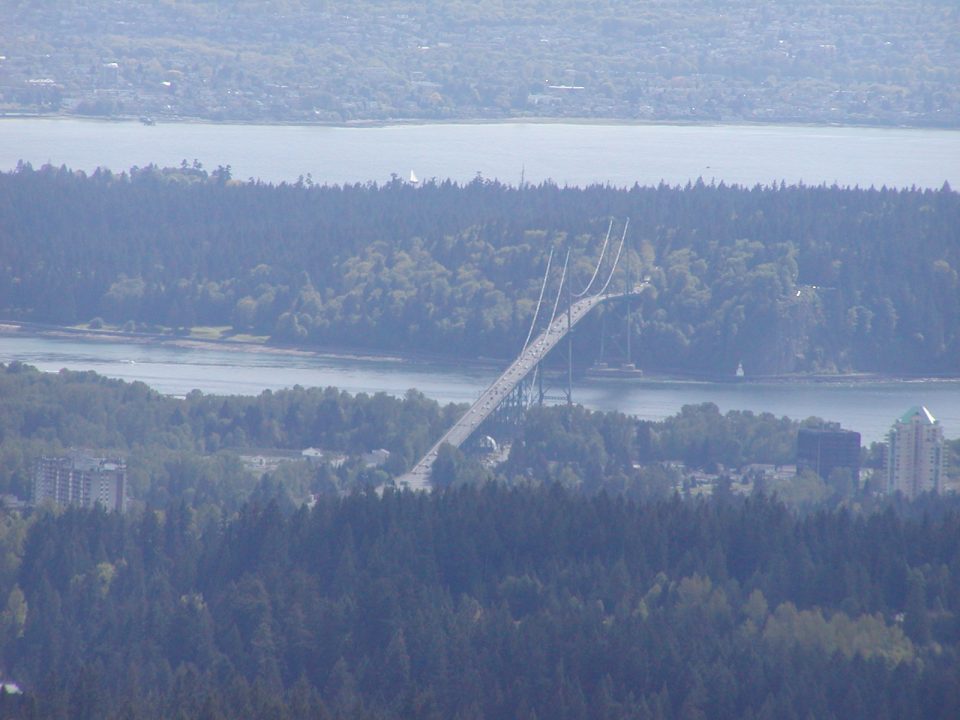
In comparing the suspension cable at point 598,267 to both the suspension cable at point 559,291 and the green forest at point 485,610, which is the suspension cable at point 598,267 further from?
the green forest at point 485,610

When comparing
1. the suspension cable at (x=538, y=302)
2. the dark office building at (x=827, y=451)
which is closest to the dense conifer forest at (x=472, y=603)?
the dark office building at (x=827, y=451)

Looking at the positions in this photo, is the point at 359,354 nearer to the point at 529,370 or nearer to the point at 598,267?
the point at 598,267

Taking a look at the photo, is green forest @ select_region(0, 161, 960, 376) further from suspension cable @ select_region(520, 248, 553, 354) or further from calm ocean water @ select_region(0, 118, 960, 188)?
calm ocean water @ select_region(0, 118, 960, 188)

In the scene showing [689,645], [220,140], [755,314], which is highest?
[220,140]

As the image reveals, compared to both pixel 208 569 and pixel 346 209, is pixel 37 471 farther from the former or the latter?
pixel 346 209

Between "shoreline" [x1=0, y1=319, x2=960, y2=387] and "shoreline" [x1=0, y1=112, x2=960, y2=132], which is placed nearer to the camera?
"shoreline" [x1=0, y1=319, x2=960, y2=387]

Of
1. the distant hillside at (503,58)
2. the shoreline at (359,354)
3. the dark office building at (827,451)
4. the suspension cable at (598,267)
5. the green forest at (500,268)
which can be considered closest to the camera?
the dark office building at (827,451)

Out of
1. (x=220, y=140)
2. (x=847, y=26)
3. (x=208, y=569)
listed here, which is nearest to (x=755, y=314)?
(x=208, y=569)

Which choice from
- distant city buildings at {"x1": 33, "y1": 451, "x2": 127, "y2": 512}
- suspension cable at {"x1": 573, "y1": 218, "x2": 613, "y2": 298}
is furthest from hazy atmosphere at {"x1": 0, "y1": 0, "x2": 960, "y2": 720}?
suspension cable at {"x1": 573, "y1": 218, "x2": 613, "y2": 298}
